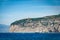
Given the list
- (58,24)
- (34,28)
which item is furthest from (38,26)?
(58,24)

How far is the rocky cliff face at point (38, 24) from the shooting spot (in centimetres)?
735

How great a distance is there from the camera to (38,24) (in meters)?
7.48

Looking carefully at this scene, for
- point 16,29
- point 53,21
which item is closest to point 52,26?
point 53,21

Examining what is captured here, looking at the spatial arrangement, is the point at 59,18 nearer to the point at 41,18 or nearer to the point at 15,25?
the point at 41,18

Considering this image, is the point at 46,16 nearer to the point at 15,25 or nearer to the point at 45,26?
the point at 45,26

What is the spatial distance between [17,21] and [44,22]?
1.03 meters

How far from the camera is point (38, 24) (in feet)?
24.6

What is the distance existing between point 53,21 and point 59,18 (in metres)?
0.23

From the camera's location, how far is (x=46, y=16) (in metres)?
7.19

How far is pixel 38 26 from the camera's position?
7508 millimetres

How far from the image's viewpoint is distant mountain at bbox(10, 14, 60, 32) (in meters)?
7.34

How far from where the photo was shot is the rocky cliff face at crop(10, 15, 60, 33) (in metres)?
7.35

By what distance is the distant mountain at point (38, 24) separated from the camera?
7.34 m

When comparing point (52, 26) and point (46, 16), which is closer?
point (46, 16)
